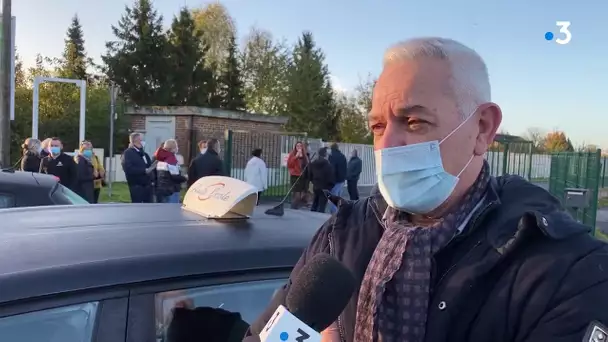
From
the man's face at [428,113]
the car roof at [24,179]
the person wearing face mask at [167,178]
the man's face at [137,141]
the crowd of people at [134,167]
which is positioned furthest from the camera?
the man's face at [137,141]

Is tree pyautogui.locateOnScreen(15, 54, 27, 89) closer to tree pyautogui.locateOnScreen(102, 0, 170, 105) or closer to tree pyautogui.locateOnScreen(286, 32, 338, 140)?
tree pyautogui.locateOnScreen(102, 0, 170, 105)

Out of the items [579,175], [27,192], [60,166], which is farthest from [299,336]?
[579,175]

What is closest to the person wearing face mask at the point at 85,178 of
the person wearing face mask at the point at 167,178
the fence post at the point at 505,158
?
the person wearing face mask at the point at 167,178

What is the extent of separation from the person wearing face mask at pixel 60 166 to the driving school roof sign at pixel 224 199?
759cm

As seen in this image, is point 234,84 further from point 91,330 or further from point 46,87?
point 91,330

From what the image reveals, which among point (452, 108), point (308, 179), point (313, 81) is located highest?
point (313, 81)

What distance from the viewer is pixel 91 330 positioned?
1666mm

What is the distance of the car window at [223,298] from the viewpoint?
71.4 inches

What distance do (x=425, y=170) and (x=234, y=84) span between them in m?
39.0

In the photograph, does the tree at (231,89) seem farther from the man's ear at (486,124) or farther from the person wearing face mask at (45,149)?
the man's ear at (486,124)

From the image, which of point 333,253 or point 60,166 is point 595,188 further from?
point 333,253

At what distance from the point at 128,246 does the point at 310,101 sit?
37.7m

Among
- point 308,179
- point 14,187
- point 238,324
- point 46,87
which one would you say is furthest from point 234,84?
point 238,324

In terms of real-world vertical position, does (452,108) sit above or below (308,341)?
above
